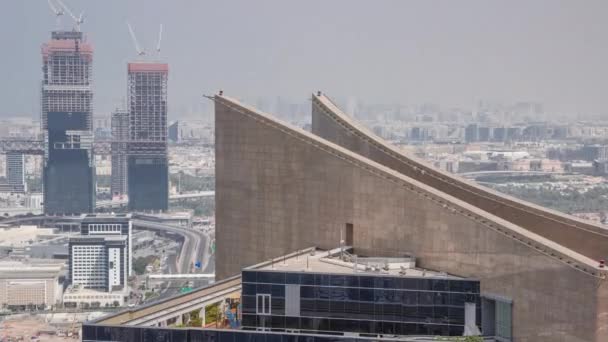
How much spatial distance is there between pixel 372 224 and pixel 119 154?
5694 inches

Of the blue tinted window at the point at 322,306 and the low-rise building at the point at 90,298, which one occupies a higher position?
the blue tinted window at the point at 322,306

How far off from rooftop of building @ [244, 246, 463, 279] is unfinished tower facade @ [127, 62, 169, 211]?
425 feet

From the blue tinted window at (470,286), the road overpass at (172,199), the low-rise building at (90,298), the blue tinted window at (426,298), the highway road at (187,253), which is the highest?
the blue tinted window at (470,286)

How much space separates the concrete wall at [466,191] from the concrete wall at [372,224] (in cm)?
280

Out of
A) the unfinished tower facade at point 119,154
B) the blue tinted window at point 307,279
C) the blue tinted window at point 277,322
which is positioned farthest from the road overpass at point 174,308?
the unfinished tower facade at point 119,154

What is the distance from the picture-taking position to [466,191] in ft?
86.3

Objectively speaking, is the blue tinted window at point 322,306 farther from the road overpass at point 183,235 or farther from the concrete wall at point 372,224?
the road overpass at point 183,235

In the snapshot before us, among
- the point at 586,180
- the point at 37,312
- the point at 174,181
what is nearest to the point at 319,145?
the point at 37,312

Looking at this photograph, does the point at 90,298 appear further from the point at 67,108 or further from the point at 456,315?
the point at 67,108

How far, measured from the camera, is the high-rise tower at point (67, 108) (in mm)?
155125

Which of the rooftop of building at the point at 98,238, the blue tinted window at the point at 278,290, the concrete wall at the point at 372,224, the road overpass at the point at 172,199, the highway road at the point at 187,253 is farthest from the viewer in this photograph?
the road overpass at the point at 172,199

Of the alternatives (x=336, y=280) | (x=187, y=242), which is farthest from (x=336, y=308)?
(x=187, y=242)

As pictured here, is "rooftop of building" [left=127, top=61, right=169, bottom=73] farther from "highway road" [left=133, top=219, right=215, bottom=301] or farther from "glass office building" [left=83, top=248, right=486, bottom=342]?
"glass office building" [left=83, top=248, right=486, bottom=342]

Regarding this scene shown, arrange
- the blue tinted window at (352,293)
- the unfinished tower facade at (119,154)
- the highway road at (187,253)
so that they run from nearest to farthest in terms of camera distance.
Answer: the blue tinted window at (352,293)
the highway road at (187,253)
the unfinished tower facade at (119,154)
